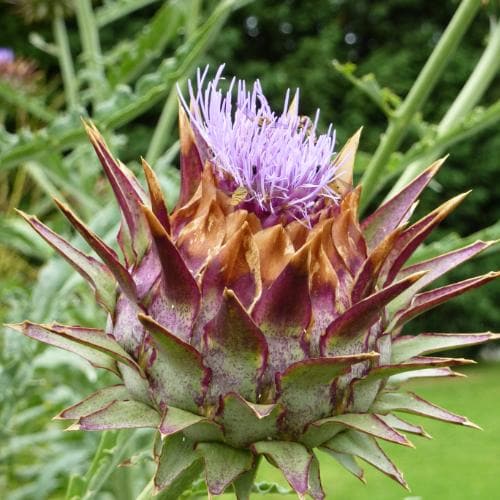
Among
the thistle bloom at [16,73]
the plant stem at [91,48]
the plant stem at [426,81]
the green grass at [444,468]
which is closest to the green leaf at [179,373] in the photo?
the plant stem at [426,81]

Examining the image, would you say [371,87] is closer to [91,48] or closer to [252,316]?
[252,316]

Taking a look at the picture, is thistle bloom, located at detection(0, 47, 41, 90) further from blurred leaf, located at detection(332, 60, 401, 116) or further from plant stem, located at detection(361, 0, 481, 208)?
A: plant stem, located at detection(361, 0, 481, 208)

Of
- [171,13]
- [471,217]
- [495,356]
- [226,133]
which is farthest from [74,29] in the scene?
[226,133]

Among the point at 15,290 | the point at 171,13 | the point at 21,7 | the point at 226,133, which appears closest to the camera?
the point at 226,133

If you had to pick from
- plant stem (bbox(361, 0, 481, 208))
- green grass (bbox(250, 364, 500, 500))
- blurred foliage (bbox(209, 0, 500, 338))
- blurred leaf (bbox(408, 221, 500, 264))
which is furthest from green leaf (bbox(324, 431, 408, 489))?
blurred foliage (bbox(209, 0, 500, 338))

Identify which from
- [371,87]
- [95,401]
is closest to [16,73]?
[371,87]

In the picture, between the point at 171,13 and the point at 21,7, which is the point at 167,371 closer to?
the point at 171,13
